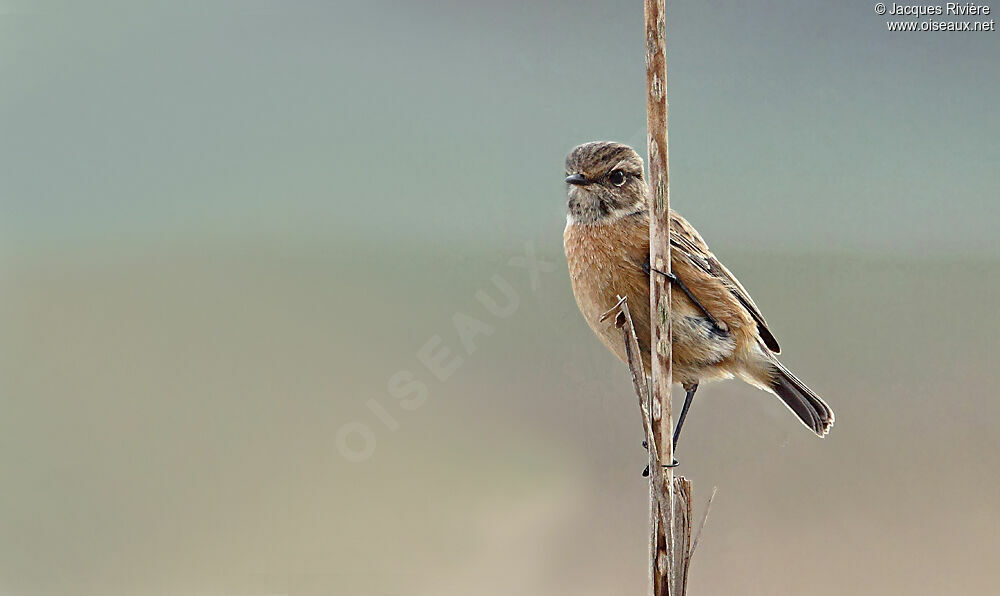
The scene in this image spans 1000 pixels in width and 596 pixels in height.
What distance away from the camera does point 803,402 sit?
7.25 feet

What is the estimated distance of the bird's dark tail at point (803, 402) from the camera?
218 cm

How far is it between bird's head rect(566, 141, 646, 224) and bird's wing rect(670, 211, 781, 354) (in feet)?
0.43

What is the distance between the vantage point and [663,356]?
1.72m

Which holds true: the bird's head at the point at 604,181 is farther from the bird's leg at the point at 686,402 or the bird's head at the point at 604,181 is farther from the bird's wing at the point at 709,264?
the bird's leg at the point at 686,402

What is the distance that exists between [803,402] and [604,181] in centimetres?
79

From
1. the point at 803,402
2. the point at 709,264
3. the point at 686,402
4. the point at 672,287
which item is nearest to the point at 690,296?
the point at 672,287

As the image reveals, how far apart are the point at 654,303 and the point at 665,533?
47 cm

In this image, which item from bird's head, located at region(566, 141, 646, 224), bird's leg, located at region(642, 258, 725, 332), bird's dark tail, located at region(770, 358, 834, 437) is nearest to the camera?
bird's leg, located at region(642, 258, 725, 332)

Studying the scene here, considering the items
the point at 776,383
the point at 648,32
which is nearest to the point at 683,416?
the point at 776,383

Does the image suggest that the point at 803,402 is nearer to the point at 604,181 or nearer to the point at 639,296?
the point at 639,296

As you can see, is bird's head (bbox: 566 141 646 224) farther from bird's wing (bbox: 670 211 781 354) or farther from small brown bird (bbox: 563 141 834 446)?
bird's wing (bbox: 670 211 781 354)

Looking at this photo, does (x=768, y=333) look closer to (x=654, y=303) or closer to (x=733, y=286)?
(x=733, y=286)

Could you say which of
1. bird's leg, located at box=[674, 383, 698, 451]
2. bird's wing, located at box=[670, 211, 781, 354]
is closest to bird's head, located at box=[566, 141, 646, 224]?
bird's wing, located at box=[670, 211, 781, 354]

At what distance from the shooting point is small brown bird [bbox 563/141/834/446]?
6.55 ft
